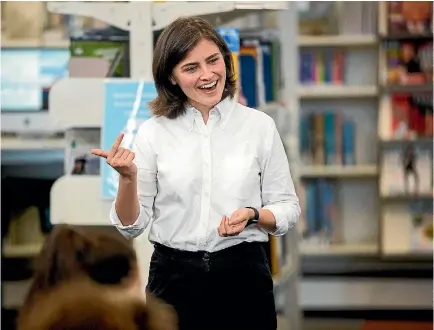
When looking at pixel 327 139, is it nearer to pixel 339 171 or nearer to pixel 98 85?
pixel 339 171

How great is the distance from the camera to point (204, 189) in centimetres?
165

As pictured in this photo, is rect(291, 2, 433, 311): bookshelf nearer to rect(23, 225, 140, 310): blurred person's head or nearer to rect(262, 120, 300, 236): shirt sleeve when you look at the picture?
rect(262, 120, 300, 236): shirt sleeve

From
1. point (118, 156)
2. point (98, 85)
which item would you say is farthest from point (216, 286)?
point (98, 85)

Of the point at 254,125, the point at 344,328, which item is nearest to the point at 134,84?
the point at 254,125

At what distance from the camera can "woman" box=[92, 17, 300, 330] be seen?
1.61m

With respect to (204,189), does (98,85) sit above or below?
above

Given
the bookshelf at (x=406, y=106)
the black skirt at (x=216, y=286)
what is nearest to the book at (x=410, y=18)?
the bookshelf at (x=406, y=106)

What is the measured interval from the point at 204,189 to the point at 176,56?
32cm

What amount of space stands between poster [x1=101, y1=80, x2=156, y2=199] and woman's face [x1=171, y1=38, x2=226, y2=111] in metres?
0.46

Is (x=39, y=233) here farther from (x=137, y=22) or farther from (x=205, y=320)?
(x=205, y=320)

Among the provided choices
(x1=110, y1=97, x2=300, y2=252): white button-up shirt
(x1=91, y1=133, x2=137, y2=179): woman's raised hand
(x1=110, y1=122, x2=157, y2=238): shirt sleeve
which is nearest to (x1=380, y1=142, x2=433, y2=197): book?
(x1=110, y1=97, x2=300, y2=252): white button-up shirt

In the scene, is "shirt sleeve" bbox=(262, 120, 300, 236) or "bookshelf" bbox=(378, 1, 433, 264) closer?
"shirt sleeve" bbox=(262, 120, 300, 236)

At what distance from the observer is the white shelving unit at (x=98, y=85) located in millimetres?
2170

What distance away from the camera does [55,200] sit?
226cm
